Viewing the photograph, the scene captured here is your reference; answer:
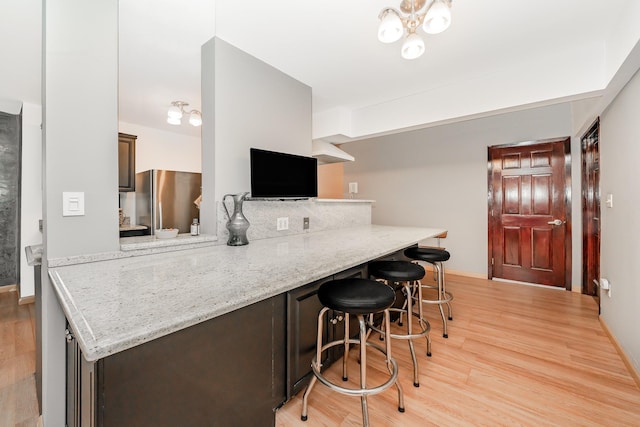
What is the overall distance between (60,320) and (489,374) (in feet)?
8.17

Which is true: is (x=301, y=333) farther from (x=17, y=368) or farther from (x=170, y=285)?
(x=17, y=368)

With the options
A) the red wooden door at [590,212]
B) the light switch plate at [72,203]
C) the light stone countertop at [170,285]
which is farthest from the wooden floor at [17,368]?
the red wooden door at [590,212]

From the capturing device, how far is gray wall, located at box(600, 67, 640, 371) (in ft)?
5.96

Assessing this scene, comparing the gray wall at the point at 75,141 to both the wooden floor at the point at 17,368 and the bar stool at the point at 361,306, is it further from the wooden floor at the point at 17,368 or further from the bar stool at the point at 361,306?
the bar stool at the point at 361,306

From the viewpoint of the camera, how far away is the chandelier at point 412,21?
1420 mm

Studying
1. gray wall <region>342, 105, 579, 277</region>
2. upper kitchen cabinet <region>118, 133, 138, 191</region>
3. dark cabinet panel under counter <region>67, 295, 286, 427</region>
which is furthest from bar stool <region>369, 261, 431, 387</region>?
upper kitchen cabinet <region>118, 133, 138, 191</region>

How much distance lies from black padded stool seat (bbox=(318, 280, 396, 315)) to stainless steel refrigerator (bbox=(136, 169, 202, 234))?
316 centimetres

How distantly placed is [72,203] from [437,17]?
2.03 metres

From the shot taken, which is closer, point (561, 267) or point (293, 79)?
point (293, 79)

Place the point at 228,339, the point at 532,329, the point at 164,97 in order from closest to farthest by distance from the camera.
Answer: the point at 228,339, the point at 532,329, the point at 164,97

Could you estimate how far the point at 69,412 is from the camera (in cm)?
133

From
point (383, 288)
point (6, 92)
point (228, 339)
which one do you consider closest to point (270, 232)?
point (383, 288)

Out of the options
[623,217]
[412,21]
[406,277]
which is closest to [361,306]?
[406,277]

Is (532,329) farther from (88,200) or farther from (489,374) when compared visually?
(88,200)
